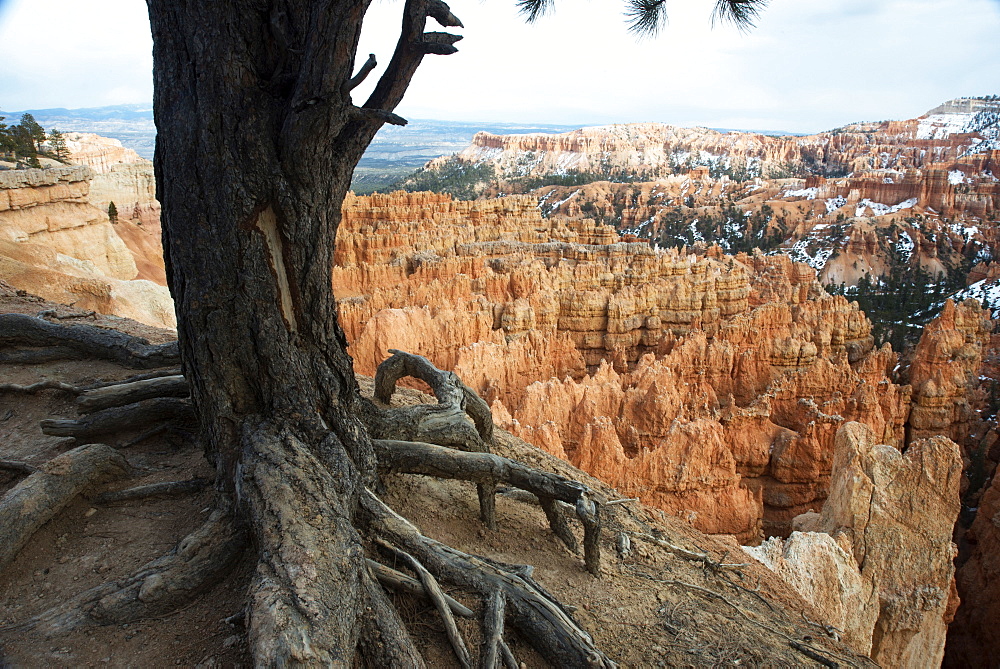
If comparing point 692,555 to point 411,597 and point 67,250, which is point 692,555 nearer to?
point 411,597

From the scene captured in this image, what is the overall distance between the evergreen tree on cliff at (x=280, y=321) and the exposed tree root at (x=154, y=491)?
0.24 m

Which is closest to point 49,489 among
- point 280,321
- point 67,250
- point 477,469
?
point 280,321

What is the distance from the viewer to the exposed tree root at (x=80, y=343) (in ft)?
14.5

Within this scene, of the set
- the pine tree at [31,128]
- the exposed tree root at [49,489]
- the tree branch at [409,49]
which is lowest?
the exposed tree root at [49,489]

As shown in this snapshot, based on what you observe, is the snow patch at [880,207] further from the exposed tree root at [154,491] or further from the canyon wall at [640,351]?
the exposed tree root at [154,491]

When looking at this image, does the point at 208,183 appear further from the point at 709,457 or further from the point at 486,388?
the point at 486,388

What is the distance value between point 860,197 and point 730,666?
7277 cm

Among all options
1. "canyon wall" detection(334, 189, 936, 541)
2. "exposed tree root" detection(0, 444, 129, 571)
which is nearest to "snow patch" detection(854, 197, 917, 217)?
"canyon wall" detection(334, 189, 936, 541)

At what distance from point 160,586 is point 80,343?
9.75 ft

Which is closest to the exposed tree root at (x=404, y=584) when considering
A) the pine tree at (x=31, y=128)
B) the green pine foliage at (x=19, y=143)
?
the green pine foliage at (x=19, y=143)

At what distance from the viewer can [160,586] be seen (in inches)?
91.8

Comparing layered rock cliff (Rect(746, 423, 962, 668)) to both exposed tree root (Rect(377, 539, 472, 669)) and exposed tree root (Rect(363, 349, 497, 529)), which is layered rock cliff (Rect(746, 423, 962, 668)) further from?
exposed tree root (Rect(377, 539, 472, 669))

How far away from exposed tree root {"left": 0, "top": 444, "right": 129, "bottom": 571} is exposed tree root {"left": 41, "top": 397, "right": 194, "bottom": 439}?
393 millimetres

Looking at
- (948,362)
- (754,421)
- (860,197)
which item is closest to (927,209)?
(860,197)
